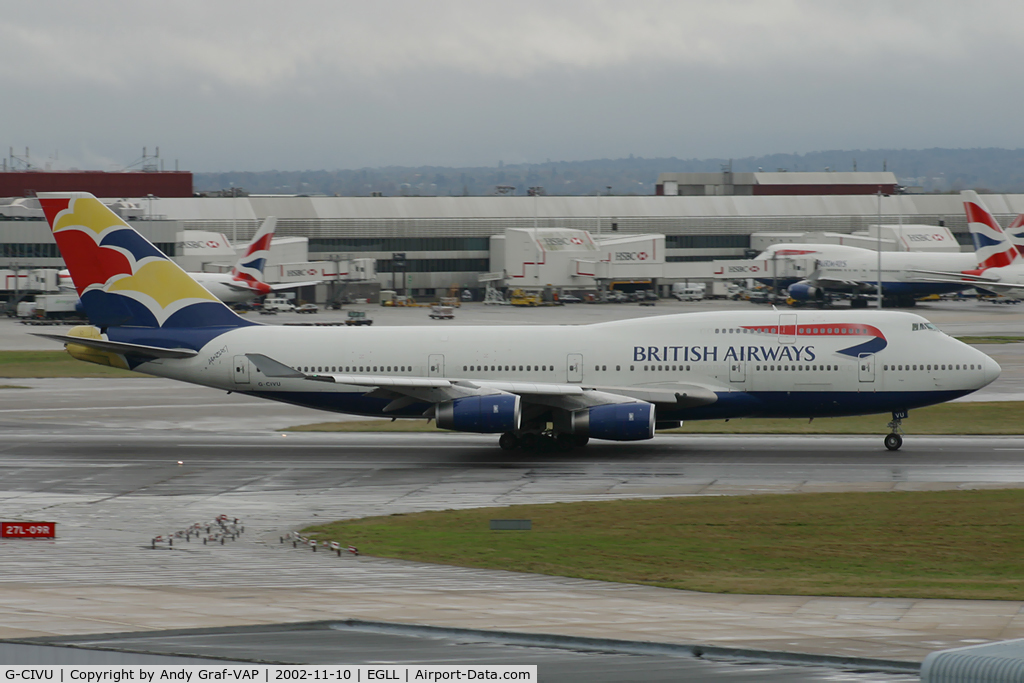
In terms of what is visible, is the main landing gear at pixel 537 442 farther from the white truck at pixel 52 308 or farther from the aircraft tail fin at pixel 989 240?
the aircraft tail fin at pixel 989 240

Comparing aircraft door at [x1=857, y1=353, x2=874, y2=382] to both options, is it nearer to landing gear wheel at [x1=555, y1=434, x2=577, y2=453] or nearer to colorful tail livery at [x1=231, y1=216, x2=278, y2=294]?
landing gear wheel at [x1=555, y1=434, x2=577, y2=453]

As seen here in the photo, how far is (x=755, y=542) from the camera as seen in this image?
28703mm

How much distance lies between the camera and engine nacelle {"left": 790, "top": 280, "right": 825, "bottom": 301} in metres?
124

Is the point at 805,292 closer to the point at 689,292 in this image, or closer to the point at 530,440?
the point at 689,292

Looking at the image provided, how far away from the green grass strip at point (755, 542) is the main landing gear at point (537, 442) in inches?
417

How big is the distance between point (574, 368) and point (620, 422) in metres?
4.13

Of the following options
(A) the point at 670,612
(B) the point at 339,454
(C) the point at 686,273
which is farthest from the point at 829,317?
(C) the point at 686,273

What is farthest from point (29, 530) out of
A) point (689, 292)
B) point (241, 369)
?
point (689, 292)

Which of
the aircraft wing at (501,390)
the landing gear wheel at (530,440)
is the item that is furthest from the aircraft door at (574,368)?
the landing gear wheel at (530,440)

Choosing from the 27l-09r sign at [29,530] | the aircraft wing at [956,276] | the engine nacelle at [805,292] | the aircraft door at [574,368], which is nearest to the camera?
the 27l-09r sign at [29,530]

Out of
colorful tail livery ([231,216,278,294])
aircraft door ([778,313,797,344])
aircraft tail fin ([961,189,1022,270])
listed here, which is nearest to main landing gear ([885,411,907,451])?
aircraft door ([778,313,797,344])

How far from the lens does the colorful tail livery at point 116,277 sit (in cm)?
4616

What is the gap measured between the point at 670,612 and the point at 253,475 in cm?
2217

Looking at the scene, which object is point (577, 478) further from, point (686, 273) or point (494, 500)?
point (686, 273)
